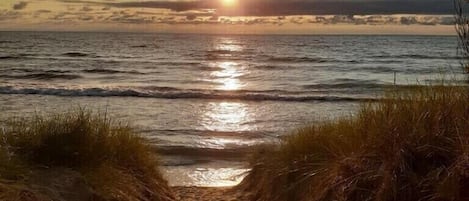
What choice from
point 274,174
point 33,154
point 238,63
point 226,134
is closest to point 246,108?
point 226,134

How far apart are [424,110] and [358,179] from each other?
1073 millimetres

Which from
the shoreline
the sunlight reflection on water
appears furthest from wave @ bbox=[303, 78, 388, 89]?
the shoreline

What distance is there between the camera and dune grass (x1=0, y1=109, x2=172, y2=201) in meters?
5.84

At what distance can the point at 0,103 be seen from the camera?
2064cm

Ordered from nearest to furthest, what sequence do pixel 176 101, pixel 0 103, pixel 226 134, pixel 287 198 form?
pixel 287 198 → pixel 226 134 → pixel 0 103 → pixel 176 101

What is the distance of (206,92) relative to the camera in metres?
25.9

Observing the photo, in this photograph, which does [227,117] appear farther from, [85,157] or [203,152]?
[85,157]

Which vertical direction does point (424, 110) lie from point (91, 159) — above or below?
above

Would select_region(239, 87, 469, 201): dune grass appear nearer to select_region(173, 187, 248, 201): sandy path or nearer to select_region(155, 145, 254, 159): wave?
select_region(173, 187, 248, 201): sandy path

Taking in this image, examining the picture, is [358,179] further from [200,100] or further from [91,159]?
[200,100]

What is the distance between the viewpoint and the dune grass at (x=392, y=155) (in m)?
5.30

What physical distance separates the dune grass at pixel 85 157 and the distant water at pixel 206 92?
2978 mm

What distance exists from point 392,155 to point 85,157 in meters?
3.13

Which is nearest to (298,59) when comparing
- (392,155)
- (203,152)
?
(203,152)
